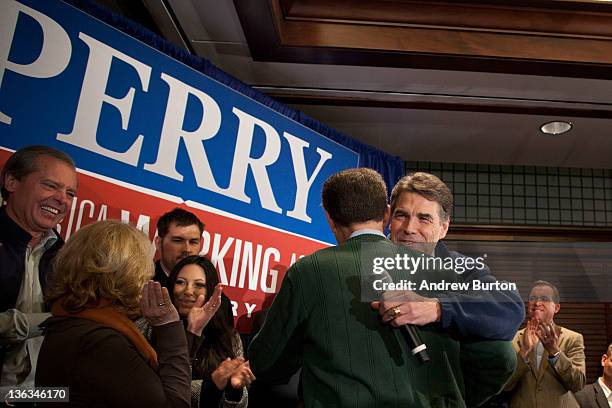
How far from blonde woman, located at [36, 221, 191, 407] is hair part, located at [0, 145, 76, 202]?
0.71m

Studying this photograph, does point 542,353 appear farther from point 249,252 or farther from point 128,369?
point 128,369

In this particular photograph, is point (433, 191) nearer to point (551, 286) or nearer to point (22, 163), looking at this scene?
point (551, 286)

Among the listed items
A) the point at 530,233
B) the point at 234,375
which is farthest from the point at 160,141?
the point at 530,233

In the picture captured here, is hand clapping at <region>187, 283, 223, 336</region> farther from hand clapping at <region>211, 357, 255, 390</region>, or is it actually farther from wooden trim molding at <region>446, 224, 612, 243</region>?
wooden trim molding at <region>446, 224, 612, 243</region>

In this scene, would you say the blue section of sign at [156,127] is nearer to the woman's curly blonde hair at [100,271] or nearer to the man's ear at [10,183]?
the man's ear at [10,183]

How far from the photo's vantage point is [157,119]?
2375mm

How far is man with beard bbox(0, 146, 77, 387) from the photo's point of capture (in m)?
1.61

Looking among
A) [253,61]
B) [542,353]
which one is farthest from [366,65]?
[542,353]

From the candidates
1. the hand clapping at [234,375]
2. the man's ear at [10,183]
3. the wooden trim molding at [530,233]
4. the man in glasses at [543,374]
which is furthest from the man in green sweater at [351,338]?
the wooden trim molding at [530,233]

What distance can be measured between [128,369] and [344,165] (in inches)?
99.6

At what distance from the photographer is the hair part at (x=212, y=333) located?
6.07ft

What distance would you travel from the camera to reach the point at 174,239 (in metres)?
2.27

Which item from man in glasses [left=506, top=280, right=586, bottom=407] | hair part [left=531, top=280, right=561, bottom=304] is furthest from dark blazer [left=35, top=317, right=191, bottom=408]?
man in glasses [left=506, top=280, right=586, bottom=407]

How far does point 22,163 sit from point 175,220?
0.68 metres
